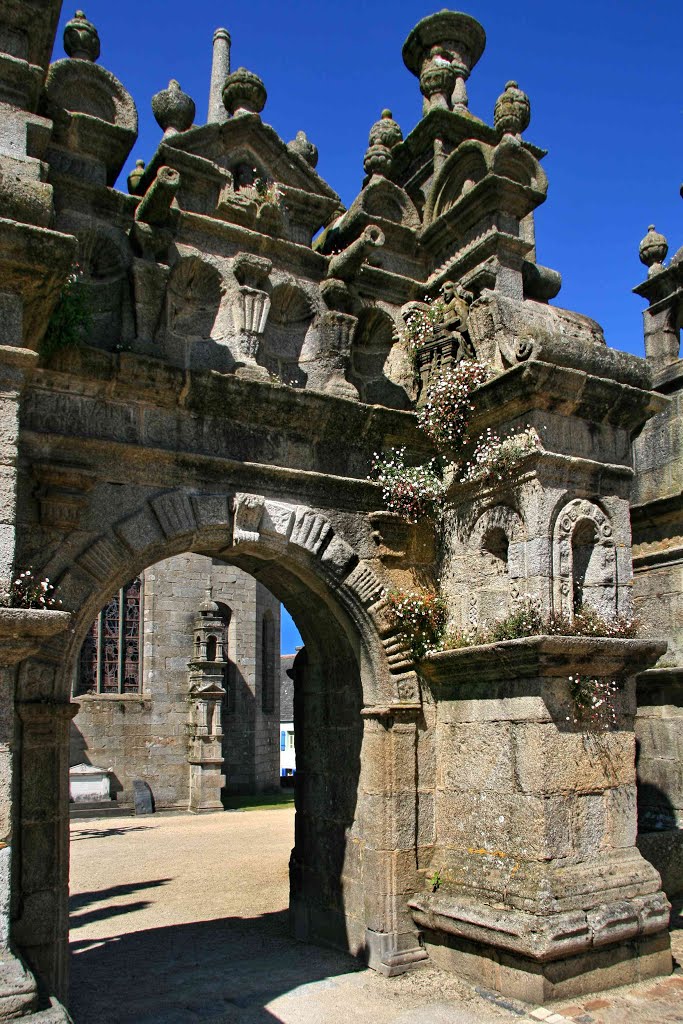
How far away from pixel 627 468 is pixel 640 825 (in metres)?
3.54

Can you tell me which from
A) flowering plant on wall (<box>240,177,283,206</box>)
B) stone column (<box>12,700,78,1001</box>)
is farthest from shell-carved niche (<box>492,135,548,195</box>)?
stone column (<box>12,700,78,1001</box>)

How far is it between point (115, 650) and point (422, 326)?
1218 cm

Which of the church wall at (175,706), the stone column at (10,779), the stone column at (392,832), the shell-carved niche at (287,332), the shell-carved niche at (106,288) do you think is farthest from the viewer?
the church wall at (175,706)

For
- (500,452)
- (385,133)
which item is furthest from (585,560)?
(385,133)

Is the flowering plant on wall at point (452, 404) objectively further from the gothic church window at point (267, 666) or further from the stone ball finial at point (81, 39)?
the gothic church window at point (267, 666)

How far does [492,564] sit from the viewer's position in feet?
20.6

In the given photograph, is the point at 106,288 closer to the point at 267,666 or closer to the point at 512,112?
the point at 512,112

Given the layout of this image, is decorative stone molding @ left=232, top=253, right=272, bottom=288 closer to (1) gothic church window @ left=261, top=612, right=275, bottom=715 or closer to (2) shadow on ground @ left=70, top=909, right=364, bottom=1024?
(2) shadow on ground @ left=70, top=909, right=364, bottom=1024

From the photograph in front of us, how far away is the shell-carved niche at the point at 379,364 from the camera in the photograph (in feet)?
23.4

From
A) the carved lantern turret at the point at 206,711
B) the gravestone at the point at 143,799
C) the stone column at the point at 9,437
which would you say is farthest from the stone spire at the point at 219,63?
the stone column at the point at 9,437

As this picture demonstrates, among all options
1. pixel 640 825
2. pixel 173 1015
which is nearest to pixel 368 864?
pixel 173 1015

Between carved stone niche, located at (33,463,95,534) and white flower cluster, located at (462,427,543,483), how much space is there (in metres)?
2.64

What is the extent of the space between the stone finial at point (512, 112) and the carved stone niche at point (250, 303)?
7.45 feet

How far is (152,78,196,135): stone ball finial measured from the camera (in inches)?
259
